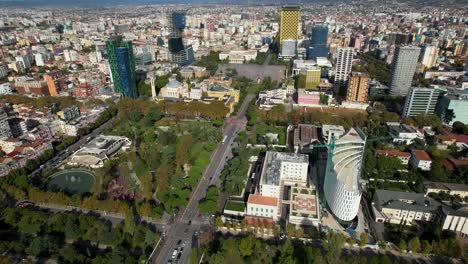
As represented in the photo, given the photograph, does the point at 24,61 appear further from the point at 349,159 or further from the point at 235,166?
the point at 349,159

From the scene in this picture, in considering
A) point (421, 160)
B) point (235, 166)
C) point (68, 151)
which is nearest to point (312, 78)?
point (421, 160)

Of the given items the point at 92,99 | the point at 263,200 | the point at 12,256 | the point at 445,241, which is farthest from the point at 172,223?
the point at 92,99

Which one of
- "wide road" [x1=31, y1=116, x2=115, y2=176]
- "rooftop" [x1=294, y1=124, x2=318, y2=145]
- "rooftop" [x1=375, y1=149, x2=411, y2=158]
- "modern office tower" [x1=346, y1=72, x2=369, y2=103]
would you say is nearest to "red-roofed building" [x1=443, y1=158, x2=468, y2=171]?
"rooftop" [x1=375, y1=149, x2=411, y2=158]

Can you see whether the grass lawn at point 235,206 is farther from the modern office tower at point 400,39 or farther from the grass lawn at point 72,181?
the modern office tower at point 400,39

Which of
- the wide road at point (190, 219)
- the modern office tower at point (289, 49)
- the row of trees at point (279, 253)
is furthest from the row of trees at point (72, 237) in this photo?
the modern office tower at point (289, 49)

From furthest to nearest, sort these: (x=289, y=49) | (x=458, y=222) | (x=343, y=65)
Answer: (x=289, y=49), (x=343, y=65), (x=458, y=222)
